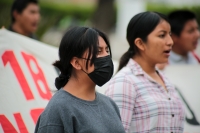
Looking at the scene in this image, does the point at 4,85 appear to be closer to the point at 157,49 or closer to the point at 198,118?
the point at 157,49

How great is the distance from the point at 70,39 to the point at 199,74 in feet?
→ 10.0

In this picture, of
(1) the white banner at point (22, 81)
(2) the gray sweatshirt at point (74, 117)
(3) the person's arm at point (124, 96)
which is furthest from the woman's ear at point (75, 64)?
(1) the white banner at point (22, 81)

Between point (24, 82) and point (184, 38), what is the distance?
8.53ft

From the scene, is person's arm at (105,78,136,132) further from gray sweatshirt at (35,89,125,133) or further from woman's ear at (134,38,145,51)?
gray sweatshirt at (35,89,125,133)

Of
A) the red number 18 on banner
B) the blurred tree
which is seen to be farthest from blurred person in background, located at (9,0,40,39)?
the blurred tree

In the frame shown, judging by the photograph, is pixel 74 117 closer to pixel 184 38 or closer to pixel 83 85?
pixel 83 85

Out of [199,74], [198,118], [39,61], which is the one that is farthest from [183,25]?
[39,61]

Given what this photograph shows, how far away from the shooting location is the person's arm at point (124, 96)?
446cm

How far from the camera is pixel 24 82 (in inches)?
204

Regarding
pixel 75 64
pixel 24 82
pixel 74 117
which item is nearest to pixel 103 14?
pixel 24 82

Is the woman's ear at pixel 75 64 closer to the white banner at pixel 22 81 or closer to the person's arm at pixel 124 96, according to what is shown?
the person's arm at pixel 124 96

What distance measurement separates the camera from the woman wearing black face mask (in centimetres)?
359

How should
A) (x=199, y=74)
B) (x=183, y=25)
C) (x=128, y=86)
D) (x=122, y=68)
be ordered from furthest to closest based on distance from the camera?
(x=183, y=25), (x=199, y=74), (x=122, y=68), (x=128, y=86)

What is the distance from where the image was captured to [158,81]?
484 cm
